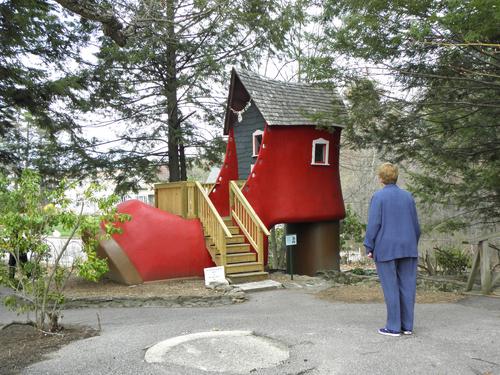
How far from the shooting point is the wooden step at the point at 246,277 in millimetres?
9805

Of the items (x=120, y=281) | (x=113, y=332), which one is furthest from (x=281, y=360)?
(x=120, y=281)

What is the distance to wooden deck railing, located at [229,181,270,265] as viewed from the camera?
10.5 meters

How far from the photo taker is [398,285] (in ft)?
16.6

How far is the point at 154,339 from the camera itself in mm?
5375

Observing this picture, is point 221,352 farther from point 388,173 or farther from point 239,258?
point 239,258

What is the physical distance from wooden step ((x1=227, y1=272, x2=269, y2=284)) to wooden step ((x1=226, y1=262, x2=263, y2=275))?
111 millimetres

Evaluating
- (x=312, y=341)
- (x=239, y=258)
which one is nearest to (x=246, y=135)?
(x=239, y=258)

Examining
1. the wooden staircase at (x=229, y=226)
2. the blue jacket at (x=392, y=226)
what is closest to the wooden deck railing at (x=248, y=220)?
the wooden staircase at (x=229, y=226)

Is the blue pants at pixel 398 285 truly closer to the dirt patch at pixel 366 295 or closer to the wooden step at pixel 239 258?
the dirt patch at pixel 366 295

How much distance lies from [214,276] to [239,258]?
1.08m

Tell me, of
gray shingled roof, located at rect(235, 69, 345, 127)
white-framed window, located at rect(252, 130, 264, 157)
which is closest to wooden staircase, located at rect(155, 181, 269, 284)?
white-framed window, located at rect(252, 130, 264, 157)

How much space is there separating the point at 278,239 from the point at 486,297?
1448 cm

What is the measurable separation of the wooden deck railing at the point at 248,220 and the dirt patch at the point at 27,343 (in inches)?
193

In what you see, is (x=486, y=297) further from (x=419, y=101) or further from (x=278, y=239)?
(x=278, y=239)
